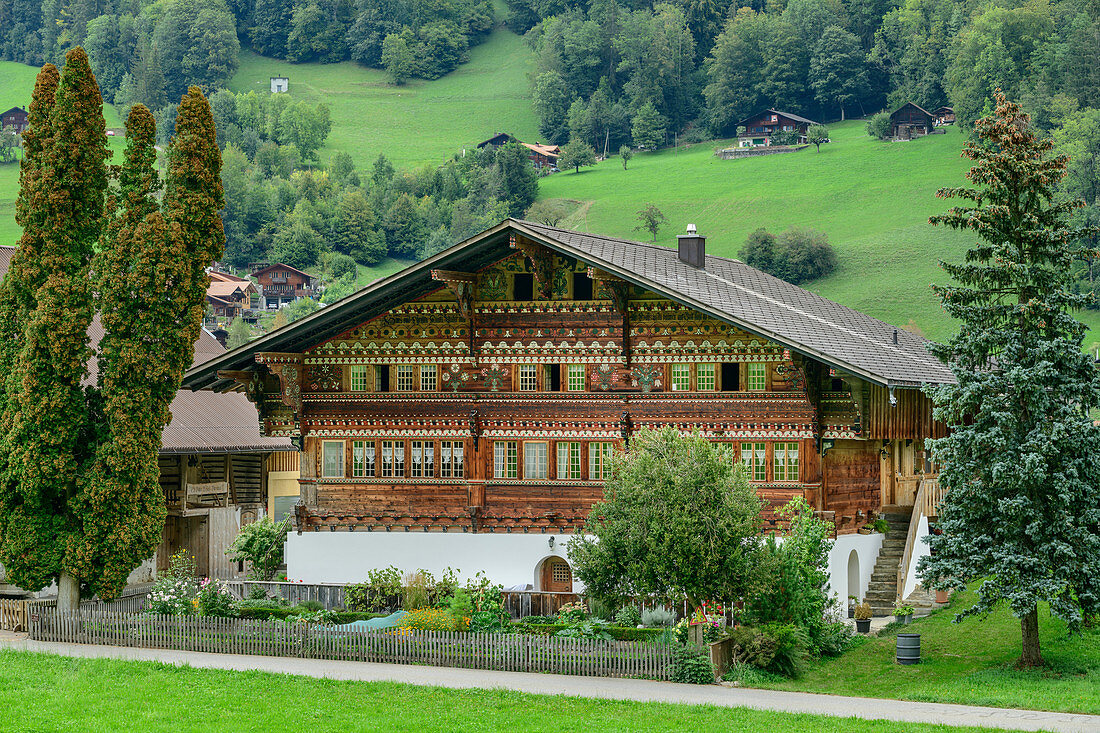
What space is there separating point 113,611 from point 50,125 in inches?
424

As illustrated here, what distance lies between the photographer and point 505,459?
119ft

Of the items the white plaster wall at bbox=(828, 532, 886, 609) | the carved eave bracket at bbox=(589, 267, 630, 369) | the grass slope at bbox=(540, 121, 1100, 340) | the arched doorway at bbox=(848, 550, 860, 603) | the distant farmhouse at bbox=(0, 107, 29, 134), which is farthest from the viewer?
the distant farmhouse at bbox=(0, 107, 29, 134)

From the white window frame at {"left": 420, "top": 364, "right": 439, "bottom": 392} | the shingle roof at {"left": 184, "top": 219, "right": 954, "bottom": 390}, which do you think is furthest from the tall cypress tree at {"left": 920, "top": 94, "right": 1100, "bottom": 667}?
the white window frame at {"left": 420, "top": 364, "right": 439, "bottom": 392}

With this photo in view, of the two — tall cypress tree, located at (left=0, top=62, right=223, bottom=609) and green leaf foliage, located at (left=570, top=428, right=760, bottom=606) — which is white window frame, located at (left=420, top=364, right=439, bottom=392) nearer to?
tall cypress tree, located at (left=0, top=62, right=223, bottom=609)

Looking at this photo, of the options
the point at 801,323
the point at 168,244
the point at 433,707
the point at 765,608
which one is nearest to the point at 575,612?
the point at 765,608

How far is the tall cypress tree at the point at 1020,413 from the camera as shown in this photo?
25234 millimetres

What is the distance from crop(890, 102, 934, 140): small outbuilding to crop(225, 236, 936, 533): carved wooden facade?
111 meters

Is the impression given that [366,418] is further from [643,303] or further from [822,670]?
[822,670]

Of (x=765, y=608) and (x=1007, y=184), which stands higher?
(x=1007, y=184)

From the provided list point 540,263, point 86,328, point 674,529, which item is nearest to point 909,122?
point 540,263

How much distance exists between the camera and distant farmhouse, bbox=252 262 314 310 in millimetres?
138875

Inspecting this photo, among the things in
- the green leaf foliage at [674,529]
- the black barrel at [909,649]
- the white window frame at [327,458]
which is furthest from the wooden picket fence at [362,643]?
the white window frame at [327,458]

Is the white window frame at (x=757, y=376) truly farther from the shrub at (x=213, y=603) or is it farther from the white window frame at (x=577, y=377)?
the shrub at (x=213, y=603)

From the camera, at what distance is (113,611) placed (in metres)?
31.9
